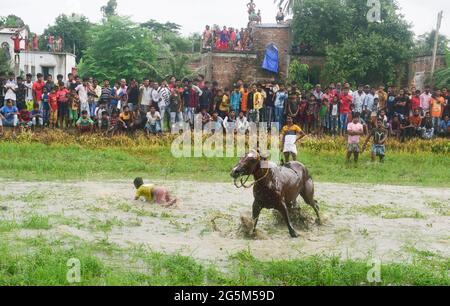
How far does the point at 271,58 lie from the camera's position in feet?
103

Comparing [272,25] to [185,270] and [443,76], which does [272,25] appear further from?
[185,270]

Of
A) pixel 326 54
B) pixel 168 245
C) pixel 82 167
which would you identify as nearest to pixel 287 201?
pixel 168 245

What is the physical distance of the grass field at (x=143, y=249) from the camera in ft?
25.6

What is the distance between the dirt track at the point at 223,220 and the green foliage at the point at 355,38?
13.3 metres

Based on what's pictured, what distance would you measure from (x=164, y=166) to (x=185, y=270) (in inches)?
488

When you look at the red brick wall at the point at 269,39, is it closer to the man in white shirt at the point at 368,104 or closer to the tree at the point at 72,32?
the man in white shirt at the point at 368,104

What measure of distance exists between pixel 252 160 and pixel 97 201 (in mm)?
4876

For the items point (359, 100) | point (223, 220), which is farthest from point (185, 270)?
point (359, 100)

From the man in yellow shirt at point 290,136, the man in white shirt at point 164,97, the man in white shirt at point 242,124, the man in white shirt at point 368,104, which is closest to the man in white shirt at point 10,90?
the man in white shirt at point 164,97

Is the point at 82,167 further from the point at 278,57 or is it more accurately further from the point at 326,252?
the point at 278,57

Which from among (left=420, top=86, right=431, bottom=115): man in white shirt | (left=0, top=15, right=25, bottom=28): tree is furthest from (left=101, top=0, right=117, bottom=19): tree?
(left=420, top=86, right=431, bottom=115): man in white shirt

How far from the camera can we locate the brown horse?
1000 centimetres

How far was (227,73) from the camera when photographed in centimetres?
3148
